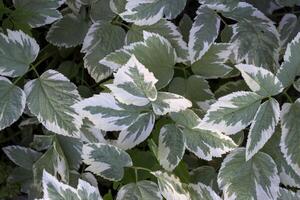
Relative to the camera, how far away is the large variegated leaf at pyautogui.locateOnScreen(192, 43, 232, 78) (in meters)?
1.00

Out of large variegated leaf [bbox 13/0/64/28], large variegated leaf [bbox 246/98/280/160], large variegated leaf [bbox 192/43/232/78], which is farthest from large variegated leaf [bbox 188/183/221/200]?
large variegated leaf [bbox 13/0/64/28]

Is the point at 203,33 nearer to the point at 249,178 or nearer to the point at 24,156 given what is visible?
the point at 249,178

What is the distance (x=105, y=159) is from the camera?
92cm

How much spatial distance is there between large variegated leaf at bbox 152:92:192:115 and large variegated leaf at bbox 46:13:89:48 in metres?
0.32

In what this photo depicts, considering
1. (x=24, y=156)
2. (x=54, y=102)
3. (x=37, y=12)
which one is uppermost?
(x=37, y=12)

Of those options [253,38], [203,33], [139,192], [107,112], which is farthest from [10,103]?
[253,38]

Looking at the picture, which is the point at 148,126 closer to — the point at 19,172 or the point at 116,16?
the point at 116,16

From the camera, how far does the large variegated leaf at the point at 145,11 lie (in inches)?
38.4

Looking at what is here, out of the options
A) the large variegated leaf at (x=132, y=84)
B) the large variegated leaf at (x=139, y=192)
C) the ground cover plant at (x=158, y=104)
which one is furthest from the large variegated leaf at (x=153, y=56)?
the large variegated leaf at (x=139, y=192)

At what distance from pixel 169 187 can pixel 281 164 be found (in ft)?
0.86

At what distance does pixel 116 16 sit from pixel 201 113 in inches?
12.0

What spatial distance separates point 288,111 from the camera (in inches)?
35.5

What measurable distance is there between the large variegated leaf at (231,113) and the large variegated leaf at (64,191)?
0.78 feet

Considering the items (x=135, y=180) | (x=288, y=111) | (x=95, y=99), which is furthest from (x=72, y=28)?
(x=288, y=111)
